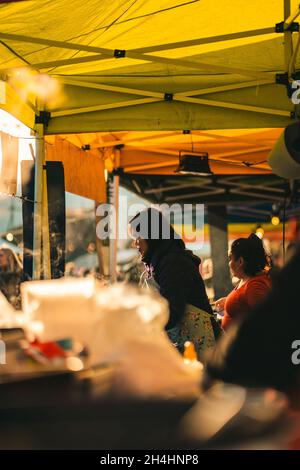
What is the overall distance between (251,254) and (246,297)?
264 millimetres

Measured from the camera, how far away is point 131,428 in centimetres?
146

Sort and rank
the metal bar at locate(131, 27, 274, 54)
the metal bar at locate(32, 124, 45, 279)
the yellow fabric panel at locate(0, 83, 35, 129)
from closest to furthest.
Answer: the metal bar at locate(131, 27, 274, 54)
the yellow fabric panel at locate(0, 83, 35, 129)
the metal bar at locate(32, 124, 45, 279)

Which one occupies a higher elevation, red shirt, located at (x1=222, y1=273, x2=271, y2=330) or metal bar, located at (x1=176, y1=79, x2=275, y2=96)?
metal bar, located at (x1=176, y1=79, x2=275, y2=96)

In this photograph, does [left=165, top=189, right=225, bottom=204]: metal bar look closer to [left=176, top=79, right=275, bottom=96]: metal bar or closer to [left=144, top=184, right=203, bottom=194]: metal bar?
[left=144, top=184, right=203, bottom=194]: metal bar

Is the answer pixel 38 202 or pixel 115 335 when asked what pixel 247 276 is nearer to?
pixel 38 202

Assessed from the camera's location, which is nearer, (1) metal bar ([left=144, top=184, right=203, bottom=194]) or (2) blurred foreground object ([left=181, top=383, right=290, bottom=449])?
(2) blurred foreground object ([left=181, top=383, right=290, bottom=449])

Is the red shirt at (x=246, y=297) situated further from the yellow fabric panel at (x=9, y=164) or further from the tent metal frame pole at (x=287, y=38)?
the yellow fabric panel at (x=9, y=164)

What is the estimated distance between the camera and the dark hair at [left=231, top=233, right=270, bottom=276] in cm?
371

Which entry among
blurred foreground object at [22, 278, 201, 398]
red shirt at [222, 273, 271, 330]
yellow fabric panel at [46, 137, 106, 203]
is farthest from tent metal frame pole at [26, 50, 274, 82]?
blurred foreground object at [22, 278, 201, 398]

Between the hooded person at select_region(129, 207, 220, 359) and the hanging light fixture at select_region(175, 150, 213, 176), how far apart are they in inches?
124

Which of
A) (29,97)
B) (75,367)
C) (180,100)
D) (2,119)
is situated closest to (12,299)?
(2,119)

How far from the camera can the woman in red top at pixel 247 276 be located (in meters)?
3.60

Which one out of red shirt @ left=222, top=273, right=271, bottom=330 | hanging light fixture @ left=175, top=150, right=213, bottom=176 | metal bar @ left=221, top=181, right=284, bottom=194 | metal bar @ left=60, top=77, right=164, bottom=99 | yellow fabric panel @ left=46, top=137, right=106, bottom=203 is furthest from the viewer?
metal bar @ left=221, top=181, right=284, bottom=194

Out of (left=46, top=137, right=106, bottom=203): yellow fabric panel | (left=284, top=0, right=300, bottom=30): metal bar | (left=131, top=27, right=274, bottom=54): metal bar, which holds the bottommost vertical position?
(left=46, top=137, right=106, bottom=203): yellow fabric panel
